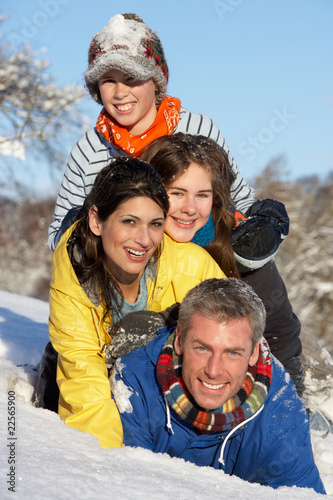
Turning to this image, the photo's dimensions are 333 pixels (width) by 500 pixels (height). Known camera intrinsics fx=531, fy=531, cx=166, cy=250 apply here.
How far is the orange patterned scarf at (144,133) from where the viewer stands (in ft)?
10.3

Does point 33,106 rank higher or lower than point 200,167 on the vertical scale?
higher

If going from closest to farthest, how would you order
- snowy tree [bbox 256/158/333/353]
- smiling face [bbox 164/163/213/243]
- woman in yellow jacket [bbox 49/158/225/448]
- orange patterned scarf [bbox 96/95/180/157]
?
1. woman in yellow jacket [bbox 49/158/225/448]
2. smiling face [bbox 164/163/213/243]
3. orange patterned scarf [bbox 96/95/180/157]
4. snowy tree [bbox 256/158/333/353]

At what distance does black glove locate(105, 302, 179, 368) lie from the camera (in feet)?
8.86

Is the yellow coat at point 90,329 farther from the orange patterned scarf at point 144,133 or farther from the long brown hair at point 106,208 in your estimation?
the orange patterned scarf at point 144,133

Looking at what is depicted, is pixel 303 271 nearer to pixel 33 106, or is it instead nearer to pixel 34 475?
pixel 33 106

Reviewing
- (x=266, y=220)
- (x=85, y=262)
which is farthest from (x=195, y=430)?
(x=266, y=220)

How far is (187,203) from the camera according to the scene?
2910mm

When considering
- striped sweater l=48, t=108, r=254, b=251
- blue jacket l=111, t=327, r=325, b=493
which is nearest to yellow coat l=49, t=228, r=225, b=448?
blue jacket l=111, t=327, r=325, b=493

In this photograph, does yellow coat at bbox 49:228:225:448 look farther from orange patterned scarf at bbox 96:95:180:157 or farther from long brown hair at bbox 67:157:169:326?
orange patterned scarf at bbox 96:95:180:157

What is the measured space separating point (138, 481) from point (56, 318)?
94 cm

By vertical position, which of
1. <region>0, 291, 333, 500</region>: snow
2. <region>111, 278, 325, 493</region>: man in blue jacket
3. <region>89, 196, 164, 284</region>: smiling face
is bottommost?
<region>0, 291, 333, 500</region>: snow

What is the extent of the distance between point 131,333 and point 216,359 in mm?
558

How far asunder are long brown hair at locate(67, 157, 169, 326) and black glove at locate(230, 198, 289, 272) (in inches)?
24.2

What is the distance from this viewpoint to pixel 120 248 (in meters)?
2.56
